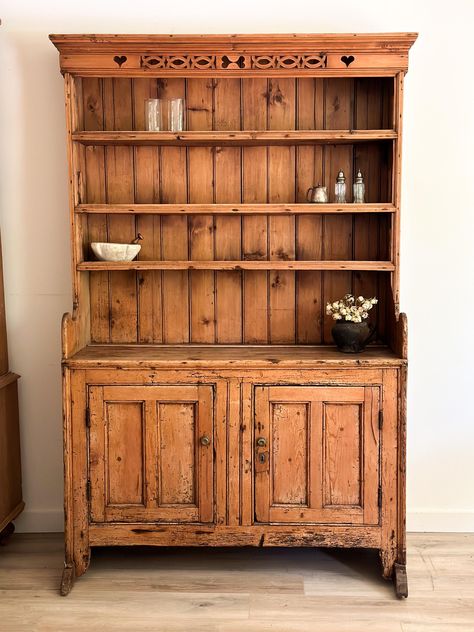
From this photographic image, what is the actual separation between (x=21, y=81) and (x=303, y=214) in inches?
58.2

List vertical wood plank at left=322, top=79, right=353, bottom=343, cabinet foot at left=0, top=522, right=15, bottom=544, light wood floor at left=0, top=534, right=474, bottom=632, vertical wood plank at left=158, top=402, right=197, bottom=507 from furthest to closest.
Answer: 1. cabinet foot at left=0, top=522, right=15, bottom=544
2. vertical wood plank at left=322, top=79, right=353, bottom=343
3. vertical wood plank at left=158, top=402, right=197, bottom=507
4. light wood floor at left=0, top=534, right=474, bottom=632

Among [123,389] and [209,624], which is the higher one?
[123,389]

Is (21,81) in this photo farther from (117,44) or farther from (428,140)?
(428,140)

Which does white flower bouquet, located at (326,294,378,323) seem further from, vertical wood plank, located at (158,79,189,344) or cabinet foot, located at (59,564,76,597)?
cabinet foot, located at (59,564,76,597)

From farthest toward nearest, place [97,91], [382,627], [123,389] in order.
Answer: [97,91]
[123,389]
[382,627]

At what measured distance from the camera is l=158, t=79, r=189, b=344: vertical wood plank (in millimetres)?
3154

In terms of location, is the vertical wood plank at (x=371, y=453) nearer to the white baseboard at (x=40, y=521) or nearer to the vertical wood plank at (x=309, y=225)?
the vertical wood plank at (x=309, y=225)

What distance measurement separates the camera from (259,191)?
316 centimetres

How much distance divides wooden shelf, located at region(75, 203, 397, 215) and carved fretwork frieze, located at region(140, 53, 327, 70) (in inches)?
23.1

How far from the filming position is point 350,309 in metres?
2.93

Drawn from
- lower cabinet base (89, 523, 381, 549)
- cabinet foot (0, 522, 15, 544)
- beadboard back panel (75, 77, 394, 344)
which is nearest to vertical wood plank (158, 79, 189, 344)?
beadboard back panel (75, 77, 394, 344)

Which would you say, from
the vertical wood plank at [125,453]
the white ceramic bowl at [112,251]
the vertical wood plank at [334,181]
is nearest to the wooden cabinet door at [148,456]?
the vertical wood plank at [125,453]

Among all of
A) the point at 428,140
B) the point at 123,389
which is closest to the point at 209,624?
the point at 123,389

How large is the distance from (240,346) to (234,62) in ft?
4.15
